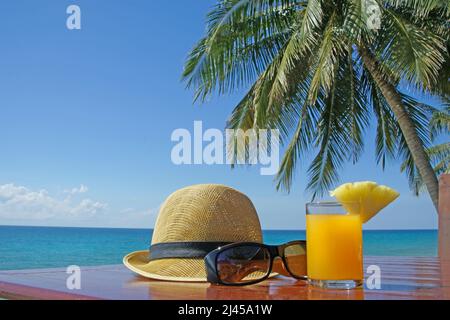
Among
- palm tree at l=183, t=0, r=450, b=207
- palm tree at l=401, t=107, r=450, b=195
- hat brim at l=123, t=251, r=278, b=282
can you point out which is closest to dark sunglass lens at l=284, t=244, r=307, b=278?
hat brim at l=123, t=251, r=278, b=282

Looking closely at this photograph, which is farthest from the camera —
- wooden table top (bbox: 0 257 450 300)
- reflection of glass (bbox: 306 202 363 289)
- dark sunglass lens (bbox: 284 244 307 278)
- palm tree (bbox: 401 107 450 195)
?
palm tree (bbox: 401 107 450 195)

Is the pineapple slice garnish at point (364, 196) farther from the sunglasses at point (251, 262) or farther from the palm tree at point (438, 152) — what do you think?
the palm tree at point (438, 152)

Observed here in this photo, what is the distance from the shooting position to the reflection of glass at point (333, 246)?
1058 millimetres

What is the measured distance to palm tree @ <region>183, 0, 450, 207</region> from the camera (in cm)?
608

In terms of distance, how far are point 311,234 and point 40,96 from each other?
3286cm

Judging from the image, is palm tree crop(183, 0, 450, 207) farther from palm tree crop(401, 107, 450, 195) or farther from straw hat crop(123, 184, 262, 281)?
straw hat crop(123, 184, 262, 281)

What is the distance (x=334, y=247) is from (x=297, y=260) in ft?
0.50

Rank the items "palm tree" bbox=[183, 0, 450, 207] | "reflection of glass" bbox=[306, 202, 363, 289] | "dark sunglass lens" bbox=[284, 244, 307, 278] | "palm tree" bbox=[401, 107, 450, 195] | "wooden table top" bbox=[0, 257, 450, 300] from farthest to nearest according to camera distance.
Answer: "palm tree" bbox=[401, 107, 450, 195] < "palm tree" bbox=[183, 0, 450, 207] < "dark sunglass lens" bbox=[284, 244, 307, 278] < "reflection of glass" bbox=[306, 202, 363, 289] < "wooden table top" bbox=[0, 257, 450, 300]

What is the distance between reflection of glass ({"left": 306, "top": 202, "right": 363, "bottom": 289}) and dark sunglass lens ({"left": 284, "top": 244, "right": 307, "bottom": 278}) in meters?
0.08

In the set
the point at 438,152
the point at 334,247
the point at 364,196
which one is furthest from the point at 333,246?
the point at 438,152

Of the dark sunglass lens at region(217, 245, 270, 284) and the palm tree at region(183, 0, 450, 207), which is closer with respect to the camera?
the dark sunglass lens at region(217, 245, 270, 284)

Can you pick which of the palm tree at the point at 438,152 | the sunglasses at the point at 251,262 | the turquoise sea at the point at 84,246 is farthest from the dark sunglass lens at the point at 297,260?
the turquoise sea at the point at 84,246

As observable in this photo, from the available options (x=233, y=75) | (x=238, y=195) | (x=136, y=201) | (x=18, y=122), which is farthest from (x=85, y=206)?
(x=238, y=195)
